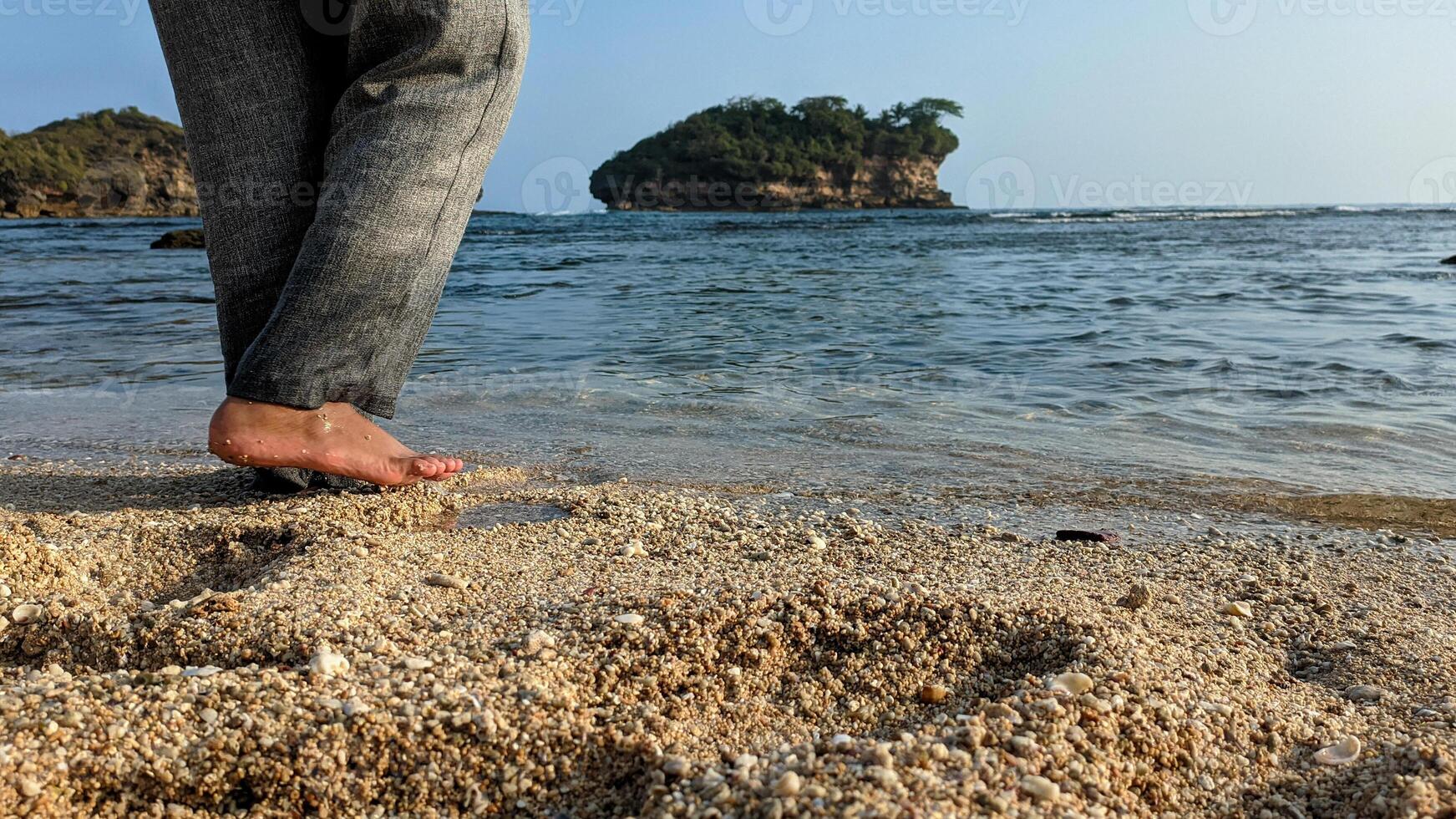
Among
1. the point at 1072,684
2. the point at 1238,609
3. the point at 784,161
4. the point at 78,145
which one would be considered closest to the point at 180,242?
the point at 1238,609

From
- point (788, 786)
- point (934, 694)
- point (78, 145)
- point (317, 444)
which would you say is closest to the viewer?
point (788, 786)

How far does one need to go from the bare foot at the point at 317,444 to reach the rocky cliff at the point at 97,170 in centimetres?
5476

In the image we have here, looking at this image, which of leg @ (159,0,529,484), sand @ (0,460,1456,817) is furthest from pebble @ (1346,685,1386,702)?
leg @ (159,0,529,484)

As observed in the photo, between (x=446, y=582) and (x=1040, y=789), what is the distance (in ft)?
3.14

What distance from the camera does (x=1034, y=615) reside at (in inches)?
54.7

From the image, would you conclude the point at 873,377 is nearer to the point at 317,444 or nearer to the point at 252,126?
the point at 317,444

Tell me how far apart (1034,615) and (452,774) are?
0.80 metres

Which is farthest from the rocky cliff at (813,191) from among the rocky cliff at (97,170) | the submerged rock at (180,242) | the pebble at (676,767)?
the pebble at (676,767)

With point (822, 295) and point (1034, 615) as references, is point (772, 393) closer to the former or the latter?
point (1034, 615)

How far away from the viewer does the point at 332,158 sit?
5.58 feet

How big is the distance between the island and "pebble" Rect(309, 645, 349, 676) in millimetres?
71525

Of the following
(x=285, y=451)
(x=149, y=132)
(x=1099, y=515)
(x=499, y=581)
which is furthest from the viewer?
(x=149, y=132)

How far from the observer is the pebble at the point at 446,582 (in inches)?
61.0

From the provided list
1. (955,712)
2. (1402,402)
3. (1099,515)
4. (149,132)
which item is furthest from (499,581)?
(149,132)
